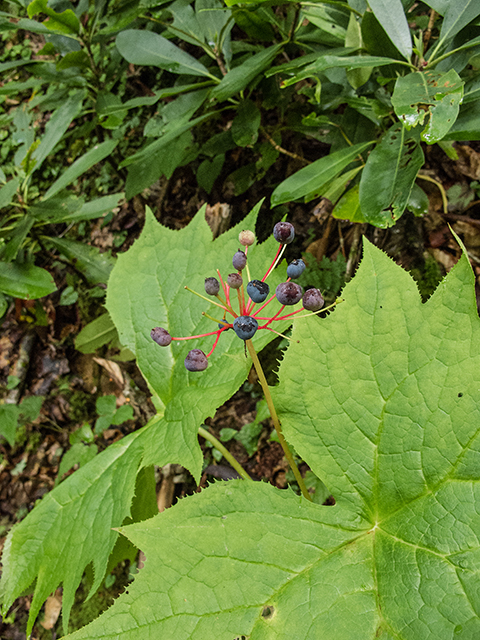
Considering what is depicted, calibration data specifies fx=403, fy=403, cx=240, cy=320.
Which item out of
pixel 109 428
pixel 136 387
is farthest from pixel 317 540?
pixel 109 428

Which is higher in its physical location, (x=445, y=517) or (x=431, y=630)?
(x=445, y=517)

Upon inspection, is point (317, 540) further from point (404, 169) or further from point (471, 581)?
point (404, 169)

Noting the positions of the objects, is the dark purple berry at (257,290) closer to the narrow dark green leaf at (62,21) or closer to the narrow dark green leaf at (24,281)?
the narrow dark green leaf at (24,281)

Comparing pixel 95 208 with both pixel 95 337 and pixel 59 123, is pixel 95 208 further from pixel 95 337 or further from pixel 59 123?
pixel 95 337

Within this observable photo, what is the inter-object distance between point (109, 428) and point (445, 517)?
9.09ft

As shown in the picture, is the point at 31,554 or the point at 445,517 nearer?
the point at 445,517

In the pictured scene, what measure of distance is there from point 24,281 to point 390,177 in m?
2.17

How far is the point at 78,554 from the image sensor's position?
4.41 ft

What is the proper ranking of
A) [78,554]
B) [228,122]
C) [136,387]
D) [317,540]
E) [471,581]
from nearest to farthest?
[471,581] < [317,540] < [78,554] < [136,387] < [228,122]

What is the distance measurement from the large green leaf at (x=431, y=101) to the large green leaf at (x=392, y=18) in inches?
8.1

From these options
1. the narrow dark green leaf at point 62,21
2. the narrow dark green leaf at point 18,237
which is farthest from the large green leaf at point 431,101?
the narrow dark green leaf at point 18,237

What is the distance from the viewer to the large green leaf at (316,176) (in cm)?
175

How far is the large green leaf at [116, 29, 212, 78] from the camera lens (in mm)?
2131

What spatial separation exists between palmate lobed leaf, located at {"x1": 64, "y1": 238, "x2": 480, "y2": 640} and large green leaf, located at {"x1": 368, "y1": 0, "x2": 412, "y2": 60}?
97cm
